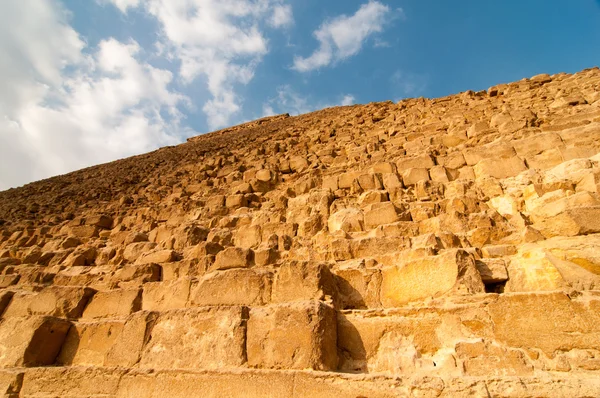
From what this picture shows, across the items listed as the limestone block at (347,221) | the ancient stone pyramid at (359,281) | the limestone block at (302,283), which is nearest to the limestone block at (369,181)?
the ancient stone pyramid at (359,281)

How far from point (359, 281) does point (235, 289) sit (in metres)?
1.30

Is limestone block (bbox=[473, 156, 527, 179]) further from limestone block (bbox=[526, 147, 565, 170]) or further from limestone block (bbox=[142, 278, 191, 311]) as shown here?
limestone block (bbox=[142, 278, 191, 311])

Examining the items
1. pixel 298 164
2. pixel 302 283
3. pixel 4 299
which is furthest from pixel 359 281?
pixel 4 299

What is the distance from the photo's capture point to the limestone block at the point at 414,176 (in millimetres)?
5066

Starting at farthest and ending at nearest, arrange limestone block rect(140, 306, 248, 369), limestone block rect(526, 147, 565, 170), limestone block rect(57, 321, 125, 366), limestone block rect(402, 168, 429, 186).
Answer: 1. limestone block rect(402, 168, 429, 186)
2. limestone block rect(526, 147, 565, 170)
3. limestone block rect(57, 321, 125, 366)
4. limestone block rect(140, 306, 248, 369)

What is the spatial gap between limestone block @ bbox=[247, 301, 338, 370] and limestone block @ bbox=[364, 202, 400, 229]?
168 cm

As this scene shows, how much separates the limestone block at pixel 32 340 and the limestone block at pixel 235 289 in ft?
5.08

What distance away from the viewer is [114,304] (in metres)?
4.17

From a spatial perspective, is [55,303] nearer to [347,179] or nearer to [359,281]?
[359,281]

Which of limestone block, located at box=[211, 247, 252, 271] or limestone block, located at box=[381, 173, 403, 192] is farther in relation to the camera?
limestone block, located at box=[381, 173, 403, 192]

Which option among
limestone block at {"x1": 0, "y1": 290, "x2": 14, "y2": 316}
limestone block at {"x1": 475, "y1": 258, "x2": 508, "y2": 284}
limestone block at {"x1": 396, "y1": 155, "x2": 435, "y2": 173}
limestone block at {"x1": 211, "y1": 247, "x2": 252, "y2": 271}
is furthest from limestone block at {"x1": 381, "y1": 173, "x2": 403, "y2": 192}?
limestone block at {"x1": 0, "y1": 290, "x2": 14, "y2": 316}

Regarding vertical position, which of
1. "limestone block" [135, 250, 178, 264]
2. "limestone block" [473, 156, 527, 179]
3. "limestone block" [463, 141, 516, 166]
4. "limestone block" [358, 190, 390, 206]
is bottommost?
"limestone block" [135, 250, 178, 264]

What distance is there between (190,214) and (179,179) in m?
3.59

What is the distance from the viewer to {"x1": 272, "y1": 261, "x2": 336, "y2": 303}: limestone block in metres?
3.26
